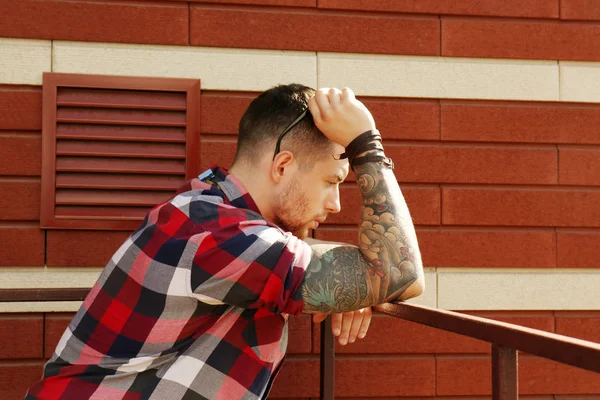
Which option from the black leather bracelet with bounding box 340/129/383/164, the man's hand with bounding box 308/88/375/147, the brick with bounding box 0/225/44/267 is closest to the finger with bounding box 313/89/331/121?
the man's hand with bounding box 308/88/375/147

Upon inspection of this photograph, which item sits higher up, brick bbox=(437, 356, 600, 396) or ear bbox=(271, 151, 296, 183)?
ear bbox=(271, 151, 296, 183)

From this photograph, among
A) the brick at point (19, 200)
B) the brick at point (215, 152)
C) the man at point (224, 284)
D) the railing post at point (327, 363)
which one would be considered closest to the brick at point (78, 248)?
the brick at point (19, 200)

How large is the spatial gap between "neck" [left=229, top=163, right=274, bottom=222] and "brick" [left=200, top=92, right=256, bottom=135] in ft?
4.90

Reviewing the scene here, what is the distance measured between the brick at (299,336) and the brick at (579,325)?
144 centimetres

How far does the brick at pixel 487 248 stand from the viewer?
377cm

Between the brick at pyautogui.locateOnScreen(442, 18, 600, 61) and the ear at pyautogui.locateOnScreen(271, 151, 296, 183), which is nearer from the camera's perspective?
the ear at pyautogui.locateOnScreen(271, 151, 296, 183)

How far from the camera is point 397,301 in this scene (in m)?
2.07

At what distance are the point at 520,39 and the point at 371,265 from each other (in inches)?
97.9

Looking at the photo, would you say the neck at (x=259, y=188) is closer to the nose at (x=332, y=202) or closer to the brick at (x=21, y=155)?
the nose at (x=332, y=202)

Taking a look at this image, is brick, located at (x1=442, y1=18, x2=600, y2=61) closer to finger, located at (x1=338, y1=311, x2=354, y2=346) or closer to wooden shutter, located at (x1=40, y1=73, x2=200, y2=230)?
wooden shutter, located at (x1=40, y1=73, x2=200, y2=230)

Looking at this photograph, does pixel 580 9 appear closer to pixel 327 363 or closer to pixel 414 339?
pixel 414 339

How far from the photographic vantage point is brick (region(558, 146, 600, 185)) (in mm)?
3877

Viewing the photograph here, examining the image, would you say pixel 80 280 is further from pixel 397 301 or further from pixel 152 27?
pixel 397 301

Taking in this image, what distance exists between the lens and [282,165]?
7.01ft
